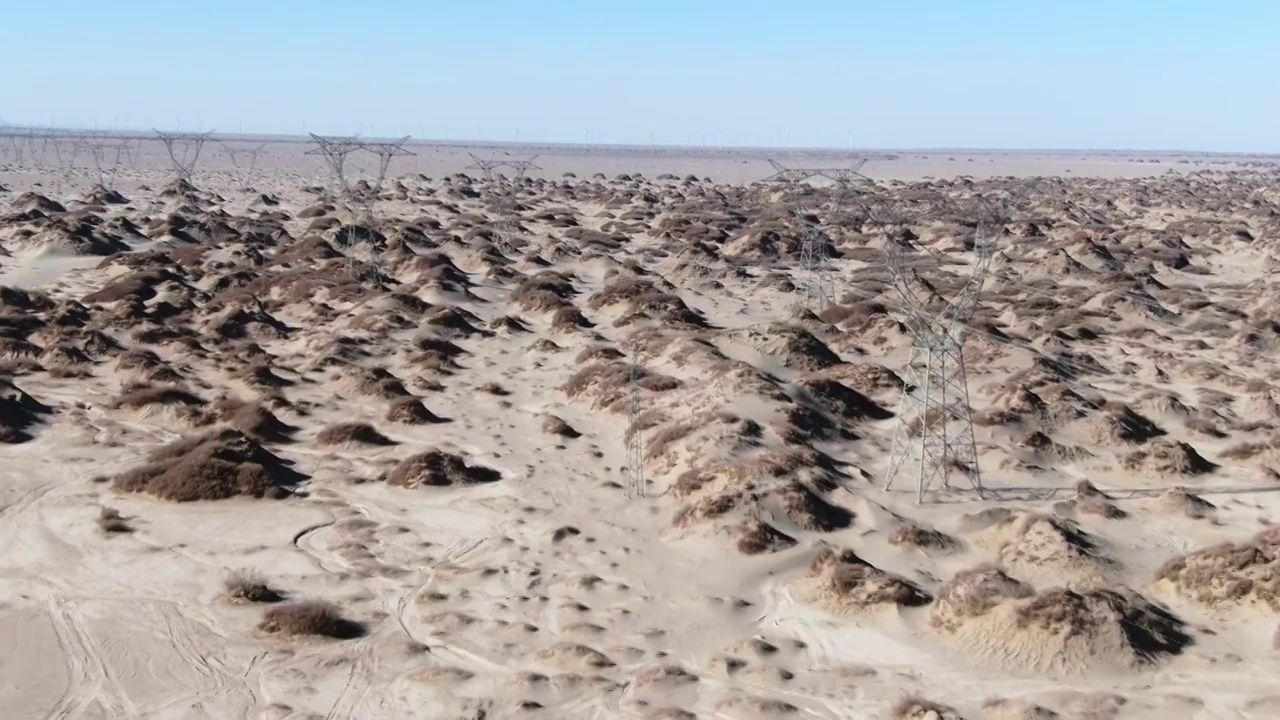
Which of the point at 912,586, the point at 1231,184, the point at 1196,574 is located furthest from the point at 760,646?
the point at 1231,184

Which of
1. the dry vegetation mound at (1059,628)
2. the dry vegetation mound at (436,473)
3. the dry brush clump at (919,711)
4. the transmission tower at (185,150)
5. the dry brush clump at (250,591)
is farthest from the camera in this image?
the transmission tower at (185,150)

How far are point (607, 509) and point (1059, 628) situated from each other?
7697 mm

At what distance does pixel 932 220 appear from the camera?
2404 inches

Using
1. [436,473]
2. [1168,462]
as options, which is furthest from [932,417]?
[436,473]

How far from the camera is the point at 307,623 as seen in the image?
42.1 feet

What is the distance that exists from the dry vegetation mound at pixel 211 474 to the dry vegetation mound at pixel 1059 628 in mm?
11541

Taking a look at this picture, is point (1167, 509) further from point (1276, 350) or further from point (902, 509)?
point (1276, 350)

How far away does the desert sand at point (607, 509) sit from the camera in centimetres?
1201

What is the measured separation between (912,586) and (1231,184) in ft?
429

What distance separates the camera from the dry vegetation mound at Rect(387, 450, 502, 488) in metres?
18.3

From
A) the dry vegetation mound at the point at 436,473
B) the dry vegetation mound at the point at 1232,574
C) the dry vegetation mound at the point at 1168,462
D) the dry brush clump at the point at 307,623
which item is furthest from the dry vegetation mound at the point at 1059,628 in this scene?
the dry vegetation mound at the point at 436,473

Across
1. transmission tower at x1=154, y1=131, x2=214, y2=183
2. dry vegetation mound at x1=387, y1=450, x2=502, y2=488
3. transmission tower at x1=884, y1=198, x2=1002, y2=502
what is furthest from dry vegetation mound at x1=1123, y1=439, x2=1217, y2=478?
transmission tower at x1=154, y1=131, x2=214, y2=183

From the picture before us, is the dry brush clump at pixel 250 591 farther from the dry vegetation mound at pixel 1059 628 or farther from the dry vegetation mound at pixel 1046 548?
the dry vegetation mound at pixel 1046 548

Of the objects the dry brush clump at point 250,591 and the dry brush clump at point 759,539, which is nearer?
the dry brush clump at point 250,591
